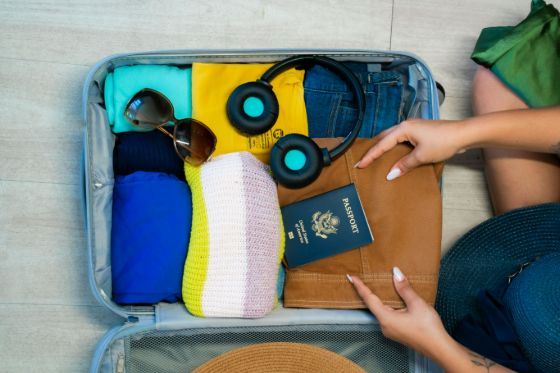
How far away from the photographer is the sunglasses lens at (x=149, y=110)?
755mm

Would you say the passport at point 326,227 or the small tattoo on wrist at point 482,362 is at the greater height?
the passport at point 326,227

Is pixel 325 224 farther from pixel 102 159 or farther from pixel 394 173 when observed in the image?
pixel 102 159

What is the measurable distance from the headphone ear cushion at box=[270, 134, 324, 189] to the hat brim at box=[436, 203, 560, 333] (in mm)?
280

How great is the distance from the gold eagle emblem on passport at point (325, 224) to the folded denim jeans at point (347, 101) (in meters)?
0.12

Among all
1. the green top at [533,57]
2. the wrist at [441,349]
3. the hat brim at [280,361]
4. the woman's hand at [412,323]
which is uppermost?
the green top at [533,57]

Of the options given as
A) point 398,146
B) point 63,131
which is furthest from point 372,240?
point 63,131

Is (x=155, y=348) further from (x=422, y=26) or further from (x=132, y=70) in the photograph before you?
(x=422, y=26)

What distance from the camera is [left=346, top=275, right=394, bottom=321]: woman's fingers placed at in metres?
0.76

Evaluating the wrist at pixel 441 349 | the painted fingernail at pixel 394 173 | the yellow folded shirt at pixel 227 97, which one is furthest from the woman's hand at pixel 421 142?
the wrist at pixel 441 349

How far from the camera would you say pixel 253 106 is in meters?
A: 0.77

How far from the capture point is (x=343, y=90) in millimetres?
812

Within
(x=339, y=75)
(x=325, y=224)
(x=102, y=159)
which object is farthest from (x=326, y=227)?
(x=102, y=159)

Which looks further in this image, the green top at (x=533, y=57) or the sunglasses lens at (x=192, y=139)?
the green top at (x=533, y=57)

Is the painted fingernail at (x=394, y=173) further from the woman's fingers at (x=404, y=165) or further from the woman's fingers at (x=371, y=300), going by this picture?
the woman's fingers at (x=371, y=300)
